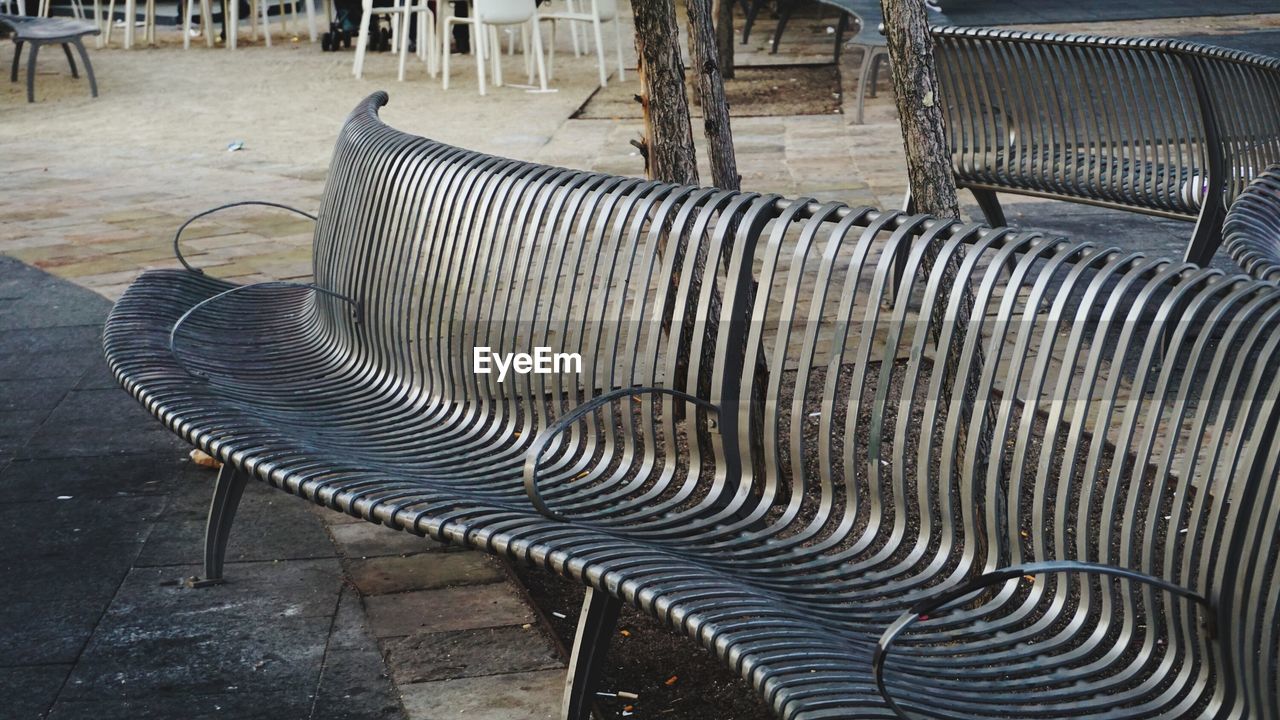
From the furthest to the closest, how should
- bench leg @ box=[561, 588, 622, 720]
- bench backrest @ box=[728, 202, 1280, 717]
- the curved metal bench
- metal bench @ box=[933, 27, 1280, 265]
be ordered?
metal bench @ box=[933, 27, 1280, 265] < bench leg @ box=[561, 588, 622, 720] < the curved metal bench < bench backrest @ box=[728, 202, 1280, 717]

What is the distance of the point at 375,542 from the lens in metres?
3.91

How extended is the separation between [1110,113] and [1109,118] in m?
0.18

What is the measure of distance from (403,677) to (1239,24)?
12541 millimetres

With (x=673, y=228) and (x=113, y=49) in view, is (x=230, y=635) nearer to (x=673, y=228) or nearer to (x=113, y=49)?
(x=673, y=228)

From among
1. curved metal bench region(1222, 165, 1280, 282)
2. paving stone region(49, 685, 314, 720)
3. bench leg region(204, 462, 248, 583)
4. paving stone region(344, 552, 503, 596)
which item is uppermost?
curved metal bench region(1222, 165, 1280, 282)

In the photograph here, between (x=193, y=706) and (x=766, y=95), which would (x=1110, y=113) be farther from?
(x=766, y=95)

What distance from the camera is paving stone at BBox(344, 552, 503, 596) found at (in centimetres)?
364

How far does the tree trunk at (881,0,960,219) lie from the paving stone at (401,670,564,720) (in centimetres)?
178

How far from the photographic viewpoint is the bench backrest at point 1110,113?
527cm

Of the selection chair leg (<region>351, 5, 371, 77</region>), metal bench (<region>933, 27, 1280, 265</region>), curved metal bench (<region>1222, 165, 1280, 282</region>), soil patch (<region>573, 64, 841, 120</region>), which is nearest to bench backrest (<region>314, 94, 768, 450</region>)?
curved metal bench (<region>1222, 165, 1280, 282</region>)

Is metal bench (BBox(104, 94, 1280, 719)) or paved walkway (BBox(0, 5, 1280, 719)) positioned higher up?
metal bench (BBox(104, 94, 1280, 719))

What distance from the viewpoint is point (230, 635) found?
134 inches

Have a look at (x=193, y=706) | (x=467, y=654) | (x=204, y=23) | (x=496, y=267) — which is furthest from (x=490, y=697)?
(x=204, y=23)

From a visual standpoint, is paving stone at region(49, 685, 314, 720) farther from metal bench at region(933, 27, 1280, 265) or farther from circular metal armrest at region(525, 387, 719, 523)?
metal bench at region(933, 27, 1280, 265)
